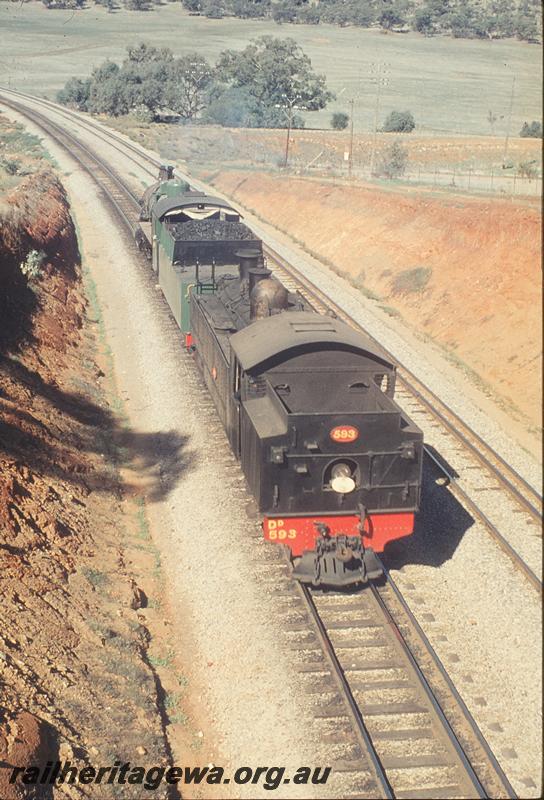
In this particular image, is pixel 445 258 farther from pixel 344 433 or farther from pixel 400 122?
pixel 400 122

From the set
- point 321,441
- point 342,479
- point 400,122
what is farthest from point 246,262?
point 400,122

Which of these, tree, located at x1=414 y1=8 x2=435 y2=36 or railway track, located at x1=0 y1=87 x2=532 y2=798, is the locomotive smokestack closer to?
railway track, located at x1=0 y1=87 x2=532 y2=798

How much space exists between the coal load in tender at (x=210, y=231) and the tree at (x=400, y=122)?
61.1m

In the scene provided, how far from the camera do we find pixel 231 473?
18.5 meters

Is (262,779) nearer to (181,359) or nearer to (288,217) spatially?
(181,359)

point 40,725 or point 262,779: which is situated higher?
point 40,725

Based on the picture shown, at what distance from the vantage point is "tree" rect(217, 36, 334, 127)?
86.1 meters

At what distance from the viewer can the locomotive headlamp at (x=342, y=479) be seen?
1341cm

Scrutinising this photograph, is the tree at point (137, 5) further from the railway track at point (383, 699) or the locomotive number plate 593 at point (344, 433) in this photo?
the railway track at point (383, 699)

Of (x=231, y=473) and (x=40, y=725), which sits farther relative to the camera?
(x=231, y=473)

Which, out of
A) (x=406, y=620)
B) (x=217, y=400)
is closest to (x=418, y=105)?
(x=217, y=400)

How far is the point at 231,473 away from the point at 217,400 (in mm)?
1723

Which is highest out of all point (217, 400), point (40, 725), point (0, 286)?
point (0, 286)

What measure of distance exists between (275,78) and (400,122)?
14394 mm
